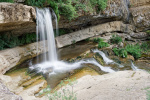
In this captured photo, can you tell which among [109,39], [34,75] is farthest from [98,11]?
[34,75]

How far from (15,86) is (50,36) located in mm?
4497

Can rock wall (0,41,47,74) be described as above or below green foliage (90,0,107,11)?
below

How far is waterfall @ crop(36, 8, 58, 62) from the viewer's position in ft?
22.3

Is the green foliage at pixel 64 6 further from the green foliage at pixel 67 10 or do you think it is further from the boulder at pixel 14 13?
the boulder at pixel 14 13

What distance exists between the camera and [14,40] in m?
7.49

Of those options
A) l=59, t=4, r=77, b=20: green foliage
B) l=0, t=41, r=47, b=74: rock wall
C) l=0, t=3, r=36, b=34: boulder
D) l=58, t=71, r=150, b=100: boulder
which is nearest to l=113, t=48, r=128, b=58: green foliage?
l=59, t=4, r=77, b=20: green foliage

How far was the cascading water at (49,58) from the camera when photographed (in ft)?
21.3

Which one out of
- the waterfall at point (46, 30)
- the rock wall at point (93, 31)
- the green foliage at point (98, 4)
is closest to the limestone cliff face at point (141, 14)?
the rock wall at point (93, 31)

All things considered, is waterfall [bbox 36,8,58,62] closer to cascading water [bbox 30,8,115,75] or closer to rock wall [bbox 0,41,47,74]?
cascading water [bbox 30,8,115,75]

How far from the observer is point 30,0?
6660mm

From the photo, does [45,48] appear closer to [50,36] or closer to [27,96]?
[50,36]

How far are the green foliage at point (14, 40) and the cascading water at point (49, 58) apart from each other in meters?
1.11

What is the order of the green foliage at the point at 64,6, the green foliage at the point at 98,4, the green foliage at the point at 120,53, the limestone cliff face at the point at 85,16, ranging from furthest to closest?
the green foliage at the point at 98,4 → the green foliage at the point at 120,53 → the green foliage at the point at 64,6 → the limestone cliff face at the point at 85,16

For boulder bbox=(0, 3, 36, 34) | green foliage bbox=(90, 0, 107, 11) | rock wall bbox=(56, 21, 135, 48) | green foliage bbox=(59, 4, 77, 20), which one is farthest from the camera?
rock wall bbox=(56, 21, 135, 48)
